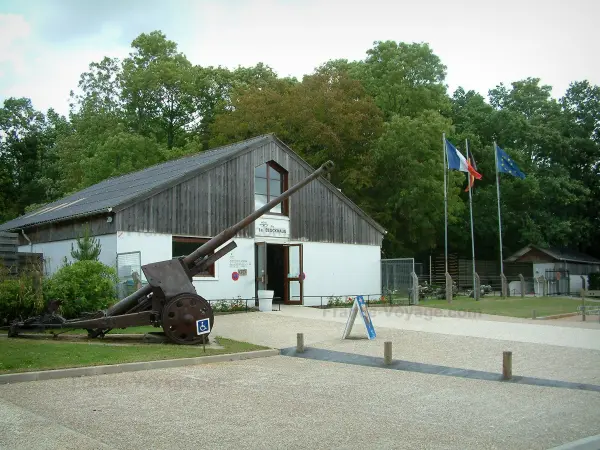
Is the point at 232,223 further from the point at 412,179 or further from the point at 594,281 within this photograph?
the point at 594,281

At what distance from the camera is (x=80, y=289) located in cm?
1772

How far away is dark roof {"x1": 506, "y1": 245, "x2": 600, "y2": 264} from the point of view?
136 feet

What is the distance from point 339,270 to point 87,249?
39.3 feet

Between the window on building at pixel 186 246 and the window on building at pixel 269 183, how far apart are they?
3382 mm

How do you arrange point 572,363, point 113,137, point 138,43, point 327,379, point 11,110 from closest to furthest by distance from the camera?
point 327,379 < point 572,363 < point 113,137 < point 138,43 < point 11,110

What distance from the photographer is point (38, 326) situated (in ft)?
46.7

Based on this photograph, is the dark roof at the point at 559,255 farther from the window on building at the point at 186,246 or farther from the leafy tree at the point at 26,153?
the leafy tree at the point at 26,153

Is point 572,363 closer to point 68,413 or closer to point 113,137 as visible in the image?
point 68,413

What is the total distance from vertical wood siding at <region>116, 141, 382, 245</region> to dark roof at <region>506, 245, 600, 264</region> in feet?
53.4

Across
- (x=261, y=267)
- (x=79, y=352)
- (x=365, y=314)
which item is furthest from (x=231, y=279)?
(x=79, y=352)

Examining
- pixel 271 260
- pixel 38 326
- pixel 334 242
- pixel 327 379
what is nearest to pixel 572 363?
pixel 327 379

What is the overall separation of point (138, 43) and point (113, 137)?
11711 mm

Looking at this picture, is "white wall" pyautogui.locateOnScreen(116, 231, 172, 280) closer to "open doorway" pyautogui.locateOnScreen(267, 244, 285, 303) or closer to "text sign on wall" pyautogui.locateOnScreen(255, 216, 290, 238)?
"text sign on wall" pyautogui.locateOnScreen(255, 216, 290, 238)

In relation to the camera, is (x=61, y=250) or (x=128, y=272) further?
(x=61, y=250)
